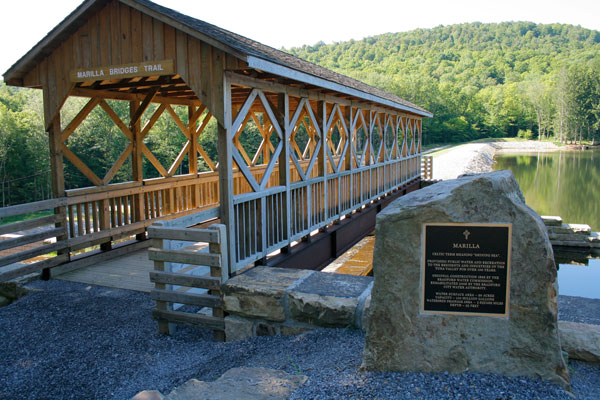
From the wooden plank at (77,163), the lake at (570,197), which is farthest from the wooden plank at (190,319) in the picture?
the lake at (570,197)

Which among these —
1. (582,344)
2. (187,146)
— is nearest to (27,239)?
(187,146)

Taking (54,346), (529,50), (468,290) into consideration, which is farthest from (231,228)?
(529,50)

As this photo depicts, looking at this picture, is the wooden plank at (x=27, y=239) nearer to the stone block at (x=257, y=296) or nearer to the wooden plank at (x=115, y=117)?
the wooden plank at (x=115, y=117)

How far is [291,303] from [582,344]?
2516 millimetres

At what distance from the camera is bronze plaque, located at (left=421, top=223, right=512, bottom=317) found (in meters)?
3.43

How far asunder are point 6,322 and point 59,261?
6.15ft

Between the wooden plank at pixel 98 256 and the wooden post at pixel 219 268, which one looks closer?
the wooden post at pixel 219 268

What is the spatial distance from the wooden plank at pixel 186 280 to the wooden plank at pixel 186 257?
16 centimetres

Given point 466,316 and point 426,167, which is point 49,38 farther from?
point 426,167

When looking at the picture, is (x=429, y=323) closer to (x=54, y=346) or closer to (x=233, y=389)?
(x=233, y=389)

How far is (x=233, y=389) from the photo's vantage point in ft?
11.2

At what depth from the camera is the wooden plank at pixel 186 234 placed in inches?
193

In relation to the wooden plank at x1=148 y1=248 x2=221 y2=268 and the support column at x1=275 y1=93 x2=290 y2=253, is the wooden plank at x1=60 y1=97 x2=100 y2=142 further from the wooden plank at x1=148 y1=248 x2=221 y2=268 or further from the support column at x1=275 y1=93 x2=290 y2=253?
the wooden plank at x1=148 y1=248 x2=221 y2=268

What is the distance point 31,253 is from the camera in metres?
6.88
